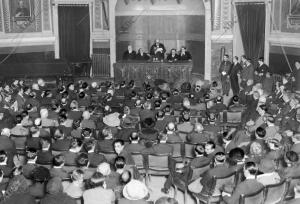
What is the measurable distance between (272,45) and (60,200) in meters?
13.1

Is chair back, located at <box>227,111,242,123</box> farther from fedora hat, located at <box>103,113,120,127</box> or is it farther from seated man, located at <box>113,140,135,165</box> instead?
seated man, located at <box>113,140,135,165</box>

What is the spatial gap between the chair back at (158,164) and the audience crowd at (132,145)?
111mm

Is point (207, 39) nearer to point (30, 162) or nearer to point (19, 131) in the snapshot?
point (19, 131)

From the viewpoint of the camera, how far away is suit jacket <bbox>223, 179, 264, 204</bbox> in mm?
5895

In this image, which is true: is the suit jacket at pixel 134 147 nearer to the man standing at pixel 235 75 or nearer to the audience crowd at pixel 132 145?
the audience crowd at pixel 132 145

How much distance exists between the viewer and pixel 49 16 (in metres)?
18.6

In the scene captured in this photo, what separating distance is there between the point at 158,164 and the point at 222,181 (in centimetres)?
156

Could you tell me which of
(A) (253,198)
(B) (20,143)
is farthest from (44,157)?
(A) (253,198)

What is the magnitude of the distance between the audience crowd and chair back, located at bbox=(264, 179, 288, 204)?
13cm

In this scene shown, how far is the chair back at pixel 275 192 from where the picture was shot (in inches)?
231

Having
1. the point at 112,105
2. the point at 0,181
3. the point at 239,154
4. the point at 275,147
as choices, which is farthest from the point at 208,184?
the point at 112,105

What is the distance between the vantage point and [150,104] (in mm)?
10719

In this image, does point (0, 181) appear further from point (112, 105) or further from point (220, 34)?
point (220, 34)

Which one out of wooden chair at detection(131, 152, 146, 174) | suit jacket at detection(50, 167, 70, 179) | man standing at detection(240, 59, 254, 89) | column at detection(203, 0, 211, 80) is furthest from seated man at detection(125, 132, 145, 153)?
column at detection(203, 0, 211, 80)
